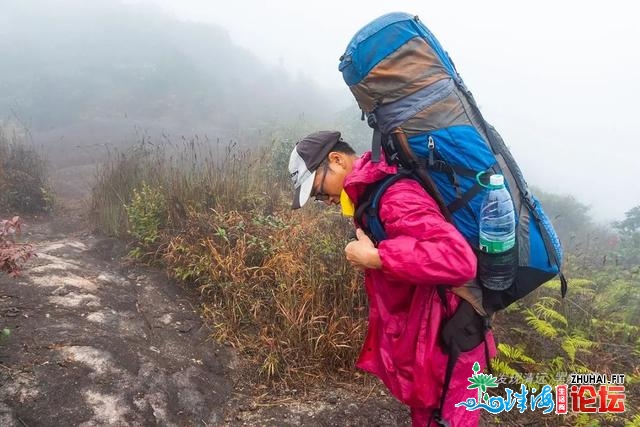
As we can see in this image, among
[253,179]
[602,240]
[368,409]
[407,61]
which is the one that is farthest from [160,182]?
[602,240]

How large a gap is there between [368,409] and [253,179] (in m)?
3.58

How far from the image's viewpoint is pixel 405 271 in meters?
1.54

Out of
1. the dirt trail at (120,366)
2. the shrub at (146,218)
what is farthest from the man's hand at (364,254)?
the shrub at (146,218)

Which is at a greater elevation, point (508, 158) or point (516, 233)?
point (508, 158)

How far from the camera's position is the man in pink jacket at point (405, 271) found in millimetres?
1527

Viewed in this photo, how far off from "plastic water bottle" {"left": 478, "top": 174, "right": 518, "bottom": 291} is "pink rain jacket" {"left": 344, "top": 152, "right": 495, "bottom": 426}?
13 centimetres

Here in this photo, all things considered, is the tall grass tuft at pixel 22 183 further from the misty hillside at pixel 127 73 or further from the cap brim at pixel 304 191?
the misty hillside at pixel 127 73

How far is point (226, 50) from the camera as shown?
34.9 meters

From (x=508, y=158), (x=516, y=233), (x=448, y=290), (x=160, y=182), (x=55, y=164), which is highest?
(x=508, y=158)

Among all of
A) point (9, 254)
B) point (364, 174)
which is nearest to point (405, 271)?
point (364, 174)

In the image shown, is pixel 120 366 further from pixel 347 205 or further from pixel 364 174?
pixel 364 174

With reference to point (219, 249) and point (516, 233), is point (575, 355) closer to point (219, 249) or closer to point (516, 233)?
point (516, 233)

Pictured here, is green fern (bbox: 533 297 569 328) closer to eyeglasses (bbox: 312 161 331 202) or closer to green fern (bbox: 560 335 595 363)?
green fern (bbox: 560 335 595 363)

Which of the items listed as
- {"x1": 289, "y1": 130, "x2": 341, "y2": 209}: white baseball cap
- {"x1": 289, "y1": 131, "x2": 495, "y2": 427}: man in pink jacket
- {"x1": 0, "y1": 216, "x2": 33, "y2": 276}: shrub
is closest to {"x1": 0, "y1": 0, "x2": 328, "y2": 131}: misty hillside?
{"x1": 0, "y1": 216, "x2": 33, "y2": 276}: shrub
